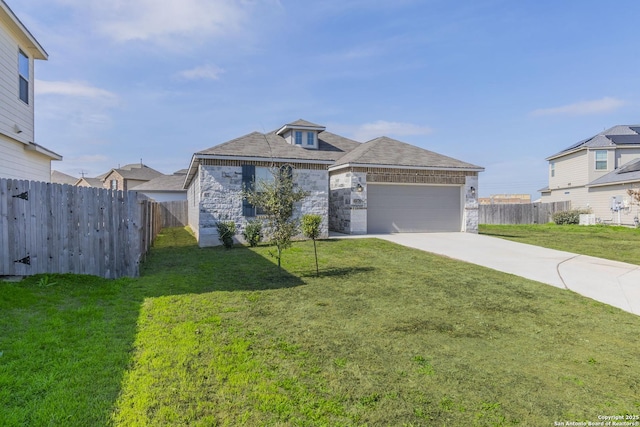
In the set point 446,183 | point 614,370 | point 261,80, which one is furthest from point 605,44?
point 614,370

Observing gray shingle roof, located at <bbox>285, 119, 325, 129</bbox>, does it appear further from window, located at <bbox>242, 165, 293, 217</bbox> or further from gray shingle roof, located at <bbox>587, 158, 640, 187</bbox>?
gray shingle roof, located at <bbox>587, 158, 640, 187</bbox>

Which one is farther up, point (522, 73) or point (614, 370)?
Result: point (522, 73)

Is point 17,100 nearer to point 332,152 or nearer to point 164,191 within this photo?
point 332,152

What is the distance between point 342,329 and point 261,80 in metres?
13.0

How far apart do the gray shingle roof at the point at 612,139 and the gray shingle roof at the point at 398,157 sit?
53.4ft

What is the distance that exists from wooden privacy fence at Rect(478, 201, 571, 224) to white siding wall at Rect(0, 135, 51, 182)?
27901 millimetres

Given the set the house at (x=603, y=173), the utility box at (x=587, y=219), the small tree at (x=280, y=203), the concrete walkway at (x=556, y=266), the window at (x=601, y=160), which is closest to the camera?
the concrete walkway at (x=556, y=266)

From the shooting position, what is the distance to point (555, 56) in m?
14.0

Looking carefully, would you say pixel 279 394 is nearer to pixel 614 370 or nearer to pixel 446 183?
pixel 614 370

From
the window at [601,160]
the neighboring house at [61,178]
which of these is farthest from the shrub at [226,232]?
the neighboring house at [61,178]

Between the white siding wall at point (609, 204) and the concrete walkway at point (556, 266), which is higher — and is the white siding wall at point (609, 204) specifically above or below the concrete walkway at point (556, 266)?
above

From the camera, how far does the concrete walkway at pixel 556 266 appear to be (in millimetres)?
6844

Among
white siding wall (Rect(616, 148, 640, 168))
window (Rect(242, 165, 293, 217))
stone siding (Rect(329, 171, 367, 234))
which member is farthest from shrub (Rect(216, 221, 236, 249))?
white siding wall (Rect(616, 148, 640, 168))

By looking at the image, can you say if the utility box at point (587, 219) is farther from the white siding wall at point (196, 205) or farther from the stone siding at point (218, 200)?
the white siding wall at point (196, 205)
